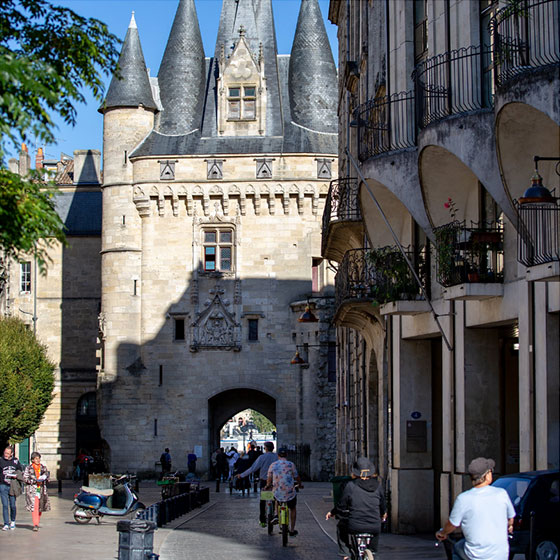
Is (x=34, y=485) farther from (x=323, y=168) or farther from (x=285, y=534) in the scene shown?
(x=323, y=168)

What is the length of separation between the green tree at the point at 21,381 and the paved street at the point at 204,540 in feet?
61.4

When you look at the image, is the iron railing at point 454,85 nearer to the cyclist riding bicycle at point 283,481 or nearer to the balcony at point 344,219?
the cyclist riding bicycle at point 283,481

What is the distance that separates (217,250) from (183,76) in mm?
7356

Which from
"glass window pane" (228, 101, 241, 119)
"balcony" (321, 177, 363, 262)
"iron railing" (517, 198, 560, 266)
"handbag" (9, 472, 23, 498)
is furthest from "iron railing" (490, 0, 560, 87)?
"glass window pane" (228, 101, 241, 119)

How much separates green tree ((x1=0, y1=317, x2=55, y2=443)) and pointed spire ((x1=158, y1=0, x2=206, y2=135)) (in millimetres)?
9784

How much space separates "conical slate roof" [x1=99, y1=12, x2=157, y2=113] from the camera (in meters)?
44.5

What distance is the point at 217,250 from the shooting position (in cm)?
4391

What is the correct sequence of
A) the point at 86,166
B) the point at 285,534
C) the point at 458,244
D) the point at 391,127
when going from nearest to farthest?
1. the point at 458,244
2. the point at 285,534
3. the point at 391,127
4. the point at 86,166

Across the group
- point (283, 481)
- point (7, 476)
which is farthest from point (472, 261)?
point (7, 476)

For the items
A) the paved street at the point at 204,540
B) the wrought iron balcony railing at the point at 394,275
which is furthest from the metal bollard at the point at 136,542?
the wrought iron balcony railing at the point at 394,275

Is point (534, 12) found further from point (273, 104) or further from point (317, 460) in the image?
point (273, 104)

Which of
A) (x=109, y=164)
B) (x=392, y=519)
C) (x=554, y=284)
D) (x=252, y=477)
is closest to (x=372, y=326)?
(x=392, y=519)

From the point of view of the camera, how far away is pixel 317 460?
139 ft

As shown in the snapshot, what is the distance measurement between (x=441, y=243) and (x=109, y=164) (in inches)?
1186
